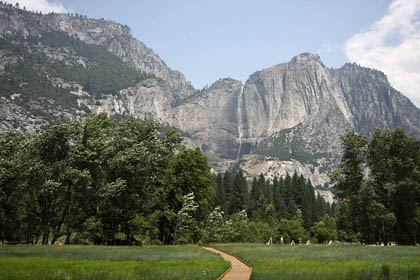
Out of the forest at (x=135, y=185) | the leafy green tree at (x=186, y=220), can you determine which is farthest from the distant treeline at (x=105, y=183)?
the forest at (x=135, y=185)

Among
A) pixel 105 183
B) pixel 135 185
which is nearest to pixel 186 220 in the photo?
pixel 135 185

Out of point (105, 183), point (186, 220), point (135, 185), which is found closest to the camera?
point (105, 183)

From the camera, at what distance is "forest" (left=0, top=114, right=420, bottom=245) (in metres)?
40.2

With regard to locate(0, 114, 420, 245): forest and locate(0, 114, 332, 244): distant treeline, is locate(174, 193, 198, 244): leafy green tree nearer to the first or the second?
locate(0, 114, 332, 244): distant treeline

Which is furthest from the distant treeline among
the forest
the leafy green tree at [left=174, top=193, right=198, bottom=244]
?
the forest

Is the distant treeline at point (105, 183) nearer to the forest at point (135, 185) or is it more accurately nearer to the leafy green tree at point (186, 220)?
the leafy green tree at point (186, 220)

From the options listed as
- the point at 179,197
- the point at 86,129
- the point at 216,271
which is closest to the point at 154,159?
the point at 179,197

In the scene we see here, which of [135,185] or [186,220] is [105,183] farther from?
[186,220]

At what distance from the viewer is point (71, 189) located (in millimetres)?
43031

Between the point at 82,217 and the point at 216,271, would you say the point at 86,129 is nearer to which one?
the point at 82,217

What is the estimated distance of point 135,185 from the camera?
43938mm

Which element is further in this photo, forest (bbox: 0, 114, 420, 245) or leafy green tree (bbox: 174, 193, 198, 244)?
leafy green tree (bbox: 174, 193, 198, 244)

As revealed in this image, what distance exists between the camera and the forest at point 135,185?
40.2m

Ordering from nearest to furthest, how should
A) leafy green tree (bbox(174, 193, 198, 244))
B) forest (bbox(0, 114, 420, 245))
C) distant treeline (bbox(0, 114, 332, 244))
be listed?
distant treeline (bbox(0, 114, 332, 244)) → forest (bbox(0, 114, 420, 245)) → leafy green tree (bbox(174, 193, 198, 244))
